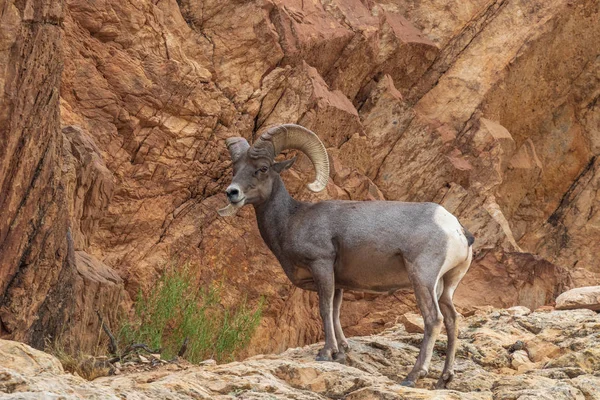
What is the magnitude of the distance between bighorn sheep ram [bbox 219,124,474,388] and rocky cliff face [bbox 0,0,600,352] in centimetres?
221

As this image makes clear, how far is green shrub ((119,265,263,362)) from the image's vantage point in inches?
449

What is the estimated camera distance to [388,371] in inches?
399

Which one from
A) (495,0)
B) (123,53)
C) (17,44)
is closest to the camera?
(17,44)

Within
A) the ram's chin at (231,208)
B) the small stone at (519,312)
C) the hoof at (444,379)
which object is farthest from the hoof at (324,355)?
the small stone at (519,312)

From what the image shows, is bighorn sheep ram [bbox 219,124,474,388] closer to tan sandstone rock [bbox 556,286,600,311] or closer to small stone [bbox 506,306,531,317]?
small stone [bbox 506,306,531,317]

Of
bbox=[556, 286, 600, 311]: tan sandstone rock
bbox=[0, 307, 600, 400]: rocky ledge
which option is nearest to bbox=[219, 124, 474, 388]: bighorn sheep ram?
bbox=[0, 307, 600, 400]: rocky ledge

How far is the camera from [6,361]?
23.4 feet

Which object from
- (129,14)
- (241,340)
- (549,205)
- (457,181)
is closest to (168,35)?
(129,14)

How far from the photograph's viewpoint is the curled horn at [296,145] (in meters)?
10.7

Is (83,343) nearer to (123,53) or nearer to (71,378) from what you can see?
(71,378)

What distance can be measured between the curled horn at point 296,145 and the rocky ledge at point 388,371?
1.96m

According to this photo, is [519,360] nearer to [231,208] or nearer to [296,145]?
[296,145]

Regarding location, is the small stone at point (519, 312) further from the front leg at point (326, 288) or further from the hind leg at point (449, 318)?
the front leg at point (326, 288)

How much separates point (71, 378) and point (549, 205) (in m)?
17.0
